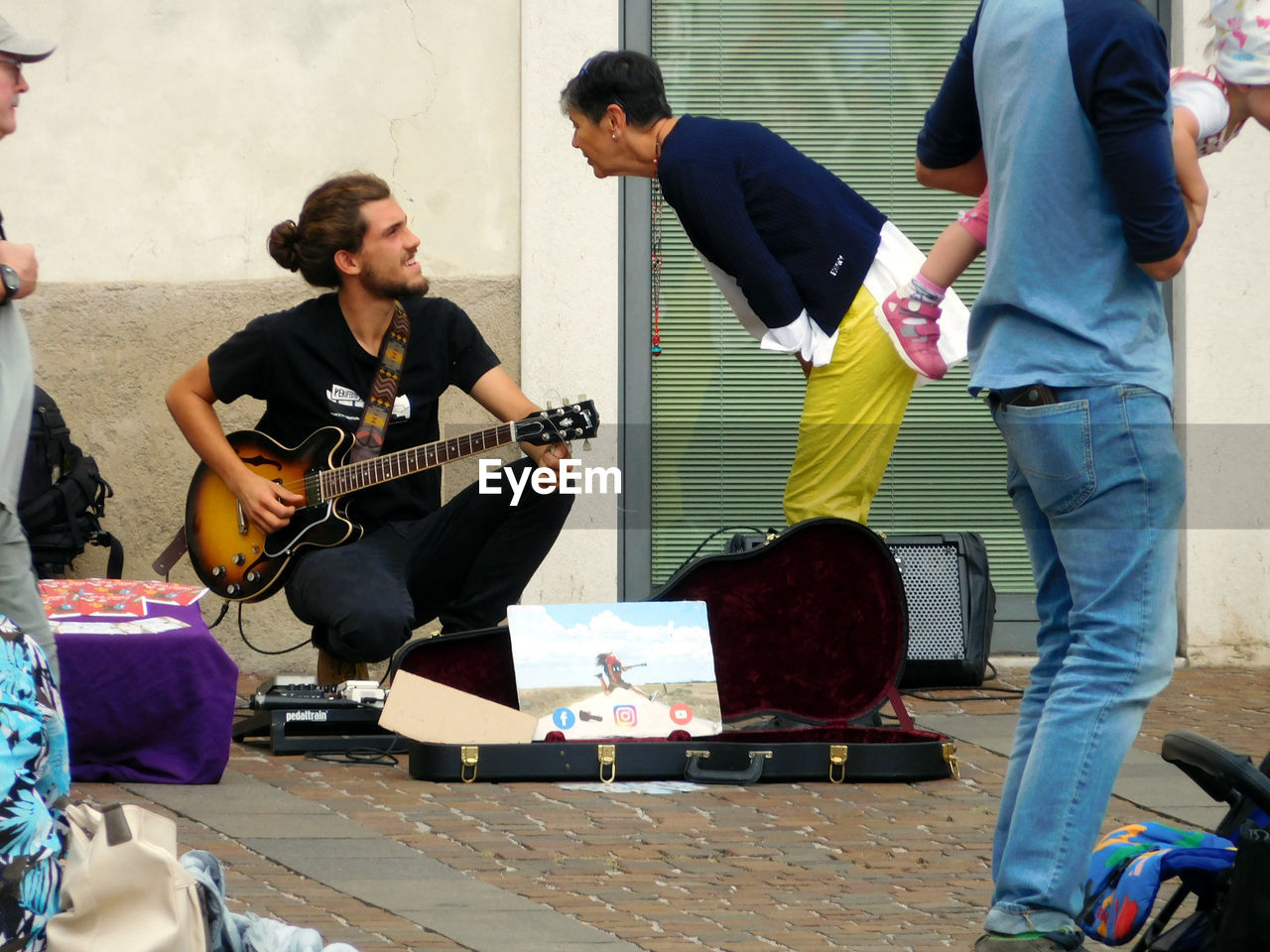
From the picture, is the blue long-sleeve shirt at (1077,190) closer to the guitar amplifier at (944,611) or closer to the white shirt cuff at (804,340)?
the white shirt cuff at (804,340)

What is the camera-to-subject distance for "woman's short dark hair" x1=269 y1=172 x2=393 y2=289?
5719 mm

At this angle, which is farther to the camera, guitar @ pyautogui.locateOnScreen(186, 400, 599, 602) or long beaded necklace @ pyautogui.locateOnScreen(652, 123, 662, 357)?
long beaded necklace @ pyautogui.locateOnScreen(652, 123, 662, 357)

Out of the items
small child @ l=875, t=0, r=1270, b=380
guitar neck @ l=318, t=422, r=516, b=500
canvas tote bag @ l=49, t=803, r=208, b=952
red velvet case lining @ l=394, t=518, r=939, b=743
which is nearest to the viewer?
canvas tote bag @ l=49, t=803, r=208, b=952

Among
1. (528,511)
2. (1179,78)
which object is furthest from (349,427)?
(1179,78)

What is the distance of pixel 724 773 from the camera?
473cm

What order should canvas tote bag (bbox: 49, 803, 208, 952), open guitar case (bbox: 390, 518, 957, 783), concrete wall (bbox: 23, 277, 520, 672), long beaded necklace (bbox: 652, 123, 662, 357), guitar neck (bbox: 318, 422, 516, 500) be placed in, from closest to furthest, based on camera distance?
1. canvas tote bag (bbox: 49, 803, 208, 952)
2. open guitar case (bbox: 390, 518, 957, 783)
3. guitar neck (bbox: 318, 422, 516, 500)
4. concrete wall (bbox: 23, 277, 520, 672)
5. long beaded necklace (bbox: 652, 123, 662, 357)

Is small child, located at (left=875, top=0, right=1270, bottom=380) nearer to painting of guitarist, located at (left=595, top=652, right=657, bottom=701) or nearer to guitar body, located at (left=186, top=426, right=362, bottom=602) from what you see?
painting of guitarist, located at (left=595, top=652, right=657, bottom=701)

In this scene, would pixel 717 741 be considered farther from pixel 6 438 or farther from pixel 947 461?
pixel 947 461

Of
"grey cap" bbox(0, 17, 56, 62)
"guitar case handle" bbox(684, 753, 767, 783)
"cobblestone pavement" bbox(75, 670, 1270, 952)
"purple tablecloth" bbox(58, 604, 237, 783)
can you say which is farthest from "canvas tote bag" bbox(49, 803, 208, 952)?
"guitar case handle" bbox(684, 753, 767, 783)

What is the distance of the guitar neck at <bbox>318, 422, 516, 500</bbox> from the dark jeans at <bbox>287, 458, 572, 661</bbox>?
173mm

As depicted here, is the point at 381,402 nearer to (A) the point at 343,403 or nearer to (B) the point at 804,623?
(A) the point at 343,403

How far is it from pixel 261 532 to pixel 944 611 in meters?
2.36

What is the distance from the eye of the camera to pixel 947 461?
725 cm

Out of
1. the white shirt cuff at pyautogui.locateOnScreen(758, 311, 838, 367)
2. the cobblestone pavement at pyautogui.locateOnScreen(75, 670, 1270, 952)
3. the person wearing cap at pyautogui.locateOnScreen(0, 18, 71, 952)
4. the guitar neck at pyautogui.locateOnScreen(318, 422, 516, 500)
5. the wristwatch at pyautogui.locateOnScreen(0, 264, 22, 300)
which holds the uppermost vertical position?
the wristwatch at pyautogui.locateOnScreen(0, 264, 22, 300)
